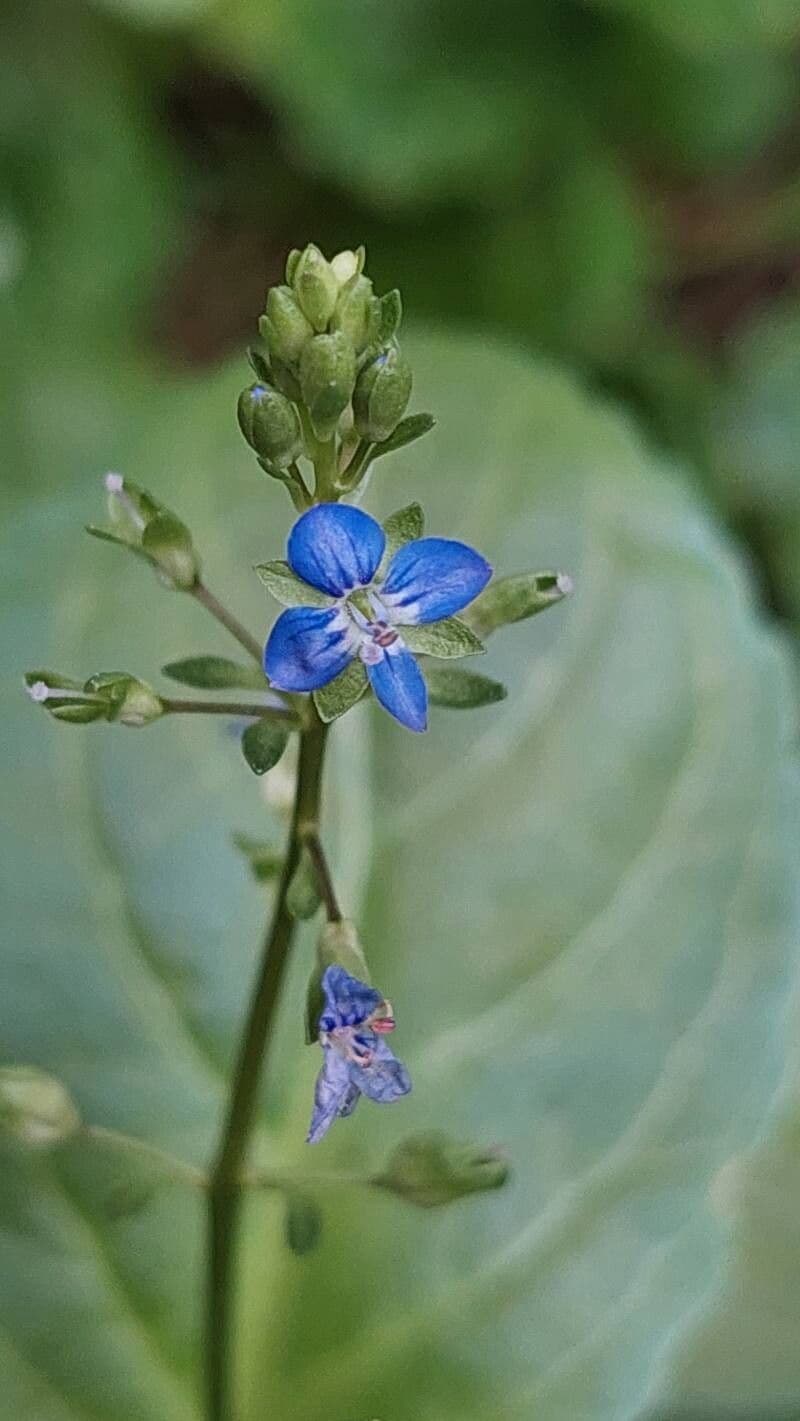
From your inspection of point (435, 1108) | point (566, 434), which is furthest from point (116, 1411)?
point (566, 434)

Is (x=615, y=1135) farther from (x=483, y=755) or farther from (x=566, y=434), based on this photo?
(x=566, y=434)

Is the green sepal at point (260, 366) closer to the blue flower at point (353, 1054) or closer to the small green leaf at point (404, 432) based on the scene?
the small green leaf at point (404, 432)

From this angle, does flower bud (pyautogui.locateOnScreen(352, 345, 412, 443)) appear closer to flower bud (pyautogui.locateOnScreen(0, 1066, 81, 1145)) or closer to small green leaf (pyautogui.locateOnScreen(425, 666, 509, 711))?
small green leaf (pyautogui.locateOnScreen(425, 666, 509, 711))

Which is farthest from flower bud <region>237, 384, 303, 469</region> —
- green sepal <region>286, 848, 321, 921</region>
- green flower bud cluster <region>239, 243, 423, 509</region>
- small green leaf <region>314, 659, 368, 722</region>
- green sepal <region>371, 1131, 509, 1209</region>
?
green sepal <region>371, 1131, 509, 1209</region>

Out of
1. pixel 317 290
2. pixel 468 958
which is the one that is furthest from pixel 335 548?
pixel 468 958

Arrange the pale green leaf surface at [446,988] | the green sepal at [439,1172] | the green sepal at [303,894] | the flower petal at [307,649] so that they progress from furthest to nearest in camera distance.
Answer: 1. the pale green leaf surface at [446,988]
2. the green sepal at [439,1172]
3. the green sepal at [303,894]
4. the flower petal at [307,649]

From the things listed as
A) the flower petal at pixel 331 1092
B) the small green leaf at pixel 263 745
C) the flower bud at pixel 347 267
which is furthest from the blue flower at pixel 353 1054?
the flower bud at pixel 347 267
